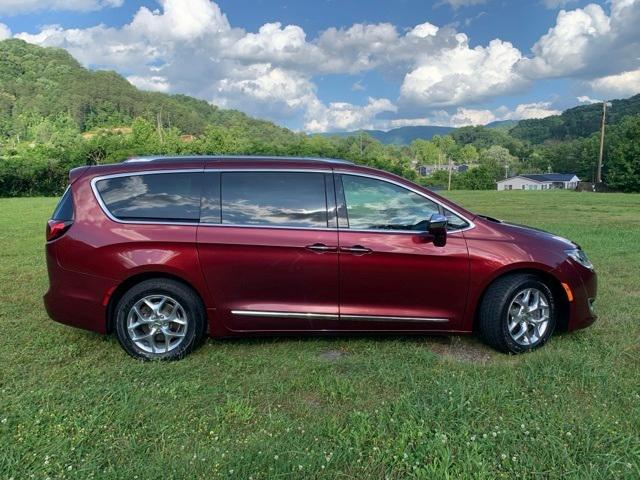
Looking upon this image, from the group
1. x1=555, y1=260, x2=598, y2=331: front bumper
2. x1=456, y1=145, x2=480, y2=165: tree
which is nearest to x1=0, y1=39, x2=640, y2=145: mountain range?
A: x1=456, y1=145, x2=480, y2=165: tree

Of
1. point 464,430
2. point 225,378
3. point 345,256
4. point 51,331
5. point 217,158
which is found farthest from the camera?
point 51,331

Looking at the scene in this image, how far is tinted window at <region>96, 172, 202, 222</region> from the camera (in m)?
4.08

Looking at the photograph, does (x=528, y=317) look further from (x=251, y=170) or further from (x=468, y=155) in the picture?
(x=468, y=155)

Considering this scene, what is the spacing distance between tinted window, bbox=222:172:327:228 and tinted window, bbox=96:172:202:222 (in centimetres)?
28

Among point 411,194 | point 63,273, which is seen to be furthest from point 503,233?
point 63,273

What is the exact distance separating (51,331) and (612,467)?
460 cm

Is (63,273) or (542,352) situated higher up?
(63,273)

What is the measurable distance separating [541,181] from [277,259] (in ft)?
304

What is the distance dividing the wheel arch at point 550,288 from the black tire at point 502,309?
25 millimetres

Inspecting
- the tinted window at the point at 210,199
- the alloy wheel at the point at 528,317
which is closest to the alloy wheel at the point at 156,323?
the tinted window at the point at 210,199

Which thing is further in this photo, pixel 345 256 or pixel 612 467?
pixel 345 256

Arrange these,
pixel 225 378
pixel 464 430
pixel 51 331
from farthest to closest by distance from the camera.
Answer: pixel 51 331 < pixel 225 378 < pixel 464 430

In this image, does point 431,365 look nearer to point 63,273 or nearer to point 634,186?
point 63,273

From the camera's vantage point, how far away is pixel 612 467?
2.55 m
